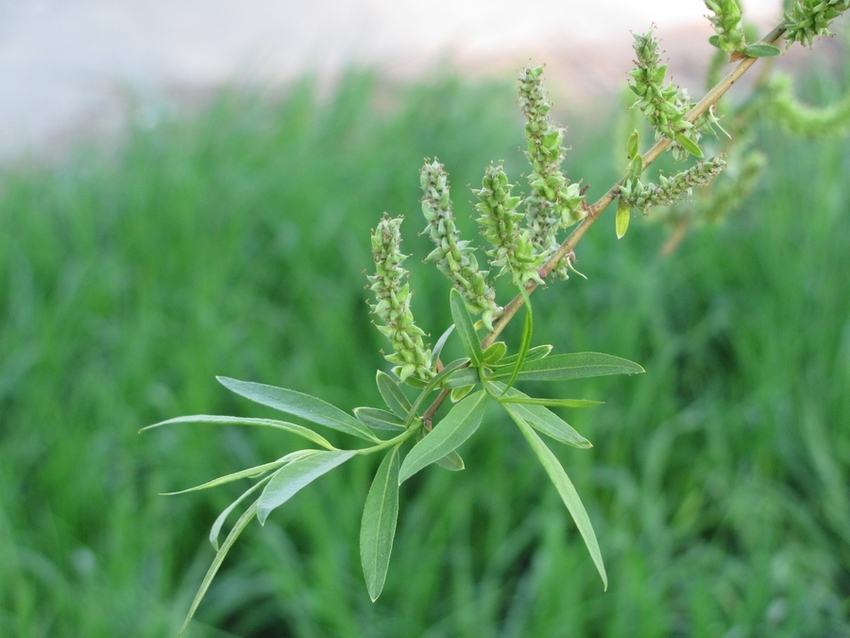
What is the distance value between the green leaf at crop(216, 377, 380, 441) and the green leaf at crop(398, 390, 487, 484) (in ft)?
0.15

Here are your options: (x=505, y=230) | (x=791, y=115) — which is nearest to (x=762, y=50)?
(x=505, y=230)

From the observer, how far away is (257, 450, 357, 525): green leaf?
A: 31 centimetres

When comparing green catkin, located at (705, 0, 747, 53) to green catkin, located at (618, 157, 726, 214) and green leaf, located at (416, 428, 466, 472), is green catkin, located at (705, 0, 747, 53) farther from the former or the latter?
green leaf, located at (416, 428, 466, 472)

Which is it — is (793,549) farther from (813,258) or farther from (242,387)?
(242,387)

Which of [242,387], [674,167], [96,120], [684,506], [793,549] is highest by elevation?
[96,120]

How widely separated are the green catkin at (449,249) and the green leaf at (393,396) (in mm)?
55

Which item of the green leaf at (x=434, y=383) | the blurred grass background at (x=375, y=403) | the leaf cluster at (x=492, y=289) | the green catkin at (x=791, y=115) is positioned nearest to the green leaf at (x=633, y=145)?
the leaf cluster at (x=492, y=289)

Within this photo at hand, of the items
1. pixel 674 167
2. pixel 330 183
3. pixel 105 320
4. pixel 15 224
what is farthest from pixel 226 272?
pixel 674 167

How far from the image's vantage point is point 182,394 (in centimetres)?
227

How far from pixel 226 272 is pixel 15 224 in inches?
32.7

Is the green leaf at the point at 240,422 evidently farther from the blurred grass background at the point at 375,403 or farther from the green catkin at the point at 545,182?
the blurred grass background at the point at 375,403

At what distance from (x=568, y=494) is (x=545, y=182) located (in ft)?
0.39

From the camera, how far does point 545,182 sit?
34 cm

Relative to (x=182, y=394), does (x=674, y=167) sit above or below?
above
